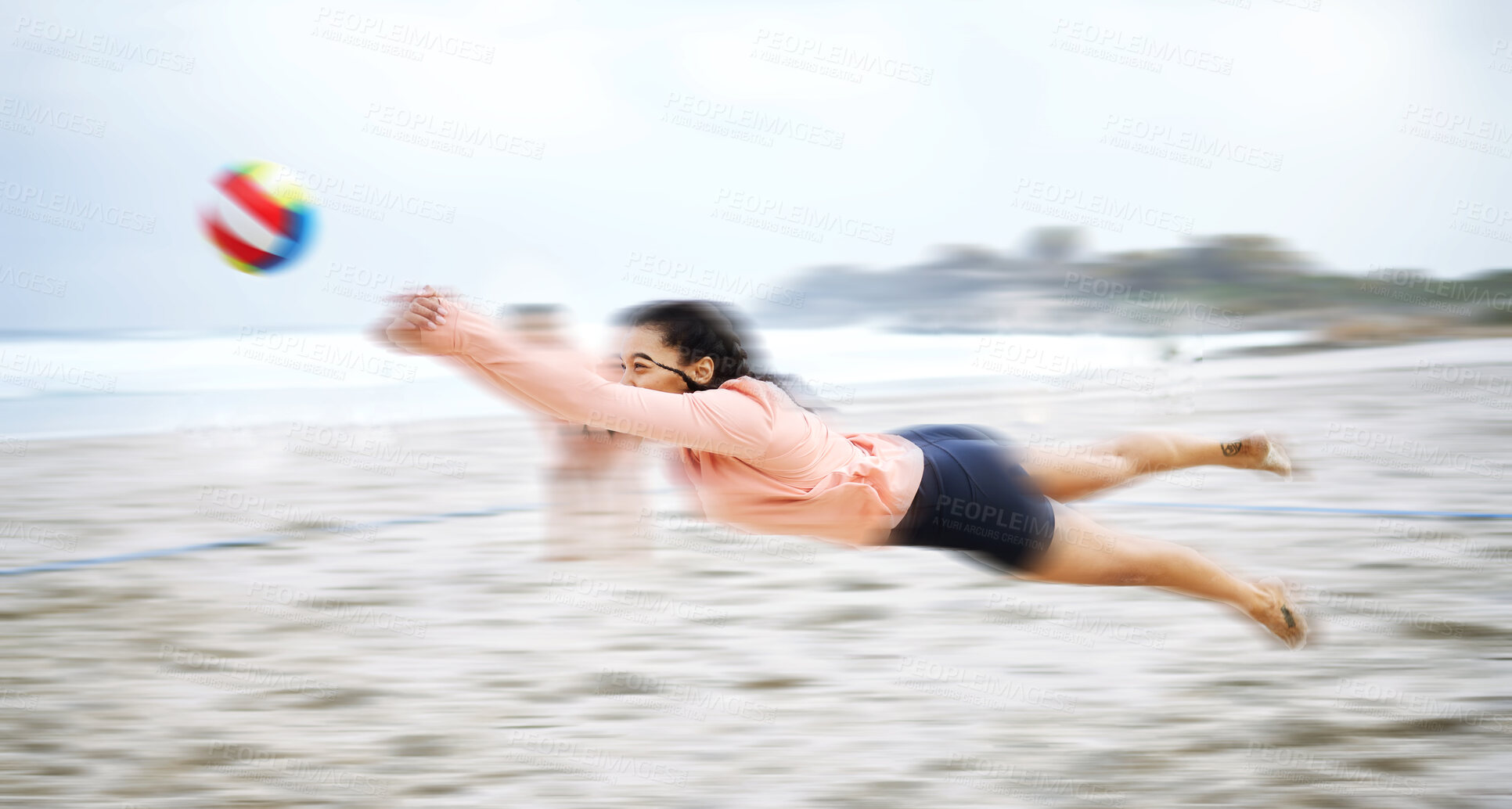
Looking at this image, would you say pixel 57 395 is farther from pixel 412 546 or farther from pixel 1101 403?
pixel 1101 403

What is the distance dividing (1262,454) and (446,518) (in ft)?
10.8

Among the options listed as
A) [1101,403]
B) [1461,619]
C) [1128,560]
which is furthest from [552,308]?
[1101,403]

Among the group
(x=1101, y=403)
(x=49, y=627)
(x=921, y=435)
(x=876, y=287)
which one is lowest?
(x=921, y=435)

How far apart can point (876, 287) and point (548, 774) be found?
17112 mm

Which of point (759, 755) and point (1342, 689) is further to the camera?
point (1342, 689)

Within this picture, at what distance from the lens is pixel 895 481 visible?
94.1 inches

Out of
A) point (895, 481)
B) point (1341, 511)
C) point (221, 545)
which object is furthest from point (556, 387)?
point (1341, 511)

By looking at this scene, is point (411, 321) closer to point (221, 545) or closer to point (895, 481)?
point (895, 481)

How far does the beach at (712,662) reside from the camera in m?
2.49

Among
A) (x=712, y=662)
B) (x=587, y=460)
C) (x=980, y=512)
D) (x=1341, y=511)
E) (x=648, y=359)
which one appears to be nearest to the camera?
(x=648, y=359)

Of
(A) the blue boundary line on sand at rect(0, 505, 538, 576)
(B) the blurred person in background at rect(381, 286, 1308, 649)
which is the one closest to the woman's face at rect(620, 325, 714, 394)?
(B) the blurred person in background at rect(381, 286, 1308, 649)

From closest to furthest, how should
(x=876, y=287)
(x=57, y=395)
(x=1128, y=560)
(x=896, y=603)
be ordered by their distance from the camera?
(x=1128, y=560) < (x=896, y=603) < (x=57, y=395) < (x=876, y=287)

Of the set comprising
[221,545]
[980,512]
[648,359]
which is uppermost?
[221,545]

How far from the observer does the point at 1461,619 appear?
11.2 feet
